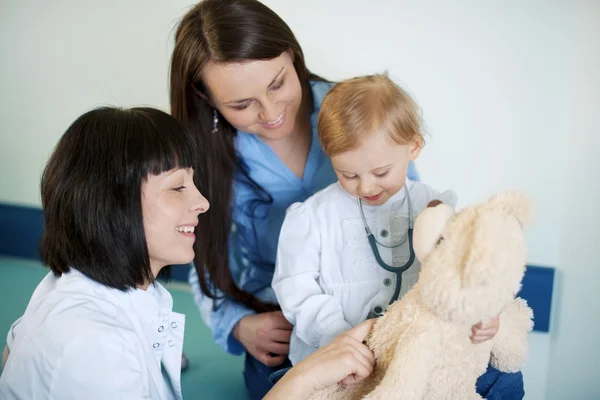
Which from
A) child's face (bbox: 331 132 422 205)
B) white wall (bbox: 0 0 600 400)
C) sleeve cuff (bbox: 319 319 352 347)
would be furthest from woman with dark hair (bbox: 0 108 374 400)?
white wall (bbox: 0 0 600 400)

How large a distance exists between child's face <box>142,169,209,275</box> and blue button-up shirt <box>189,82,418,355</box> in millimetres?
337

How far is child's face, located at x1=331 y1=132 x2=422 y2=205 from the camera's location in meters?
1.12

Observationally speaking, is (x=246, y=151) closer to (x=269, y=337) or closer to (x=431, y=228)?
(x=269, y=337)

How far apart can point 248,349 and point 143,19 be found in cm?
117

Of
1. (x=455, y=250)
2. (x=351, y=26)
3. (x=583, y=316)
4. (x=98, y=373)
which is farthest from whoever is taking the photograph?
(x=351, y=26)

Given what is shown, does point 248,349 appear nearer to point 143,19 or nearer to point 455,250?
point 455,250

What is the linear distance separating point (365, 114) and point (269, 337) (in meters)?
0.64

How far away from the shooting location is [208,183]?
1500 mm

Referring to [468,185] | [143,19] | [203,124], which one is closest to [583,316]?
[468,185]

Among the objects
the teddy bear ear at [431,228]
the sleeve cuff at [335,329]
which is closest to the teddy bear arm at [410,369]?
the teddy bear ear at [431,228]

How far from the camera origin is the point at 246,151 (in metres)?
1.52

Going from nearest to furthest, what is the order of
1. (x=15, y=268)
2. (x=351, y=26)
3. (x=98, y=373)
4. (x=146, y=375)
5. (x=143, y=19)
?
(x=98, y=373)
(x=146, y=375)
(x=351, y=26)
(x=143, y=19)
(x=15, y=268)

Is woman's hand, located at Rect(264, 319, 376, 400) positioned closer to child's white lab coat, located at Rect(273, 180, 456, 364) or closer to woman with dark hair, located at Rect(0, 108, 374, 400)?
woman with dark hair, located at Rect(0, 108, 374, 400)

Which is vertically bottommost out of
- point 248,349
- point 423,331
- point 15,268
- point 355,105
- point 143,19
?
point 15,268
